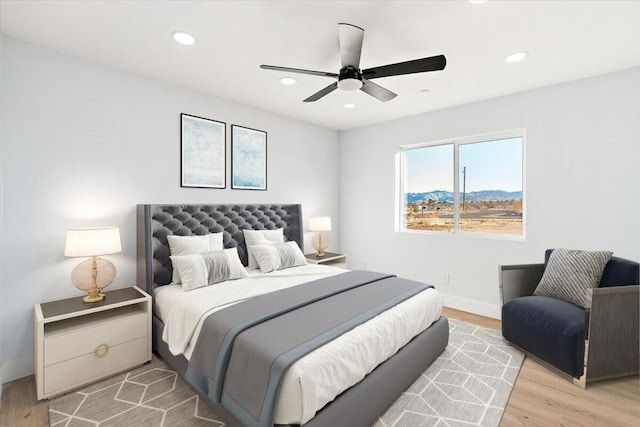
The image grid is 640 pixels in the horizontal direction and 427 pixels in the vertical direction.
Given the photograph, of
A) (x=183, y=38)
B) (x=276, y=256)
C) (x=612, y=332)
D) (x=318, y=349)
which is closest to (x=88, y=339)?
(x=276, y=256)

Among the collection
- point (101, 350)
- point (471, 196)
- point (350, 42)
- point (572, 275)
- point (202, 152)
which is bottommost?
point (101, 350)

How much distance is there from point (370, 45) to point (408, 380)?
2.62m

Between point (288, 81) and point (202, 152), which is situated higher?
point (288, 81)

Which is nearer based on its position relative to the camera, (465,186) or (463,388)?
(463,388)

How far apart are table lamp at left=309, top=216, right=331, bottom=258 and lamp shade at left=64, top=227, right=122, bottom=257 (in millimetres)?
2587

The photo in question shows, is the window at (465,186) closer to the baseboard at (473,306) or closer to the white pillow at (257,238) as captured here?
the baseboard at (473,306)

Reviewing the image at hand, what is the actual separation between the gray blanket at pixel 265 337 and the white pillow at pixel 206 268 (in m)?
→ 0.68

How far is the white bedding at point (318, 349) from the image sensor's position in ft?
4.86

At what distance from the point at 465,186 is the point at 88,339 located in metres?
4.32

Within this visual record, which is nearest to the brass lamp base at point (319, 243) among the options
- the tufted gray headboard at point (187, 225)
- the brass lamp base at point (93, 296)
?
the tufted gray headboard at point (187, 225)

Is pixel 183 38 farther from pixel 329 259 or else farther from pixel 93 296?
pixel 329 259

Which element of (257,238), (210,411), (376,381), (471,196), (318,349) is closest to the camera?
(318,349)

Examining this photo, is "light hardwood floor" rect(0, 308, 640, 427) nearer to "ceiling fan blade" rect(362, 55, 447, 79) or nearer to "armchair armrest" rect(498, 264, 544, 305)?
"armchair armrest" rect(498, 264, 544, 305)

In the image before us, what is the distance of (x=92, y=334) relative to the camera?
91.0 inches
